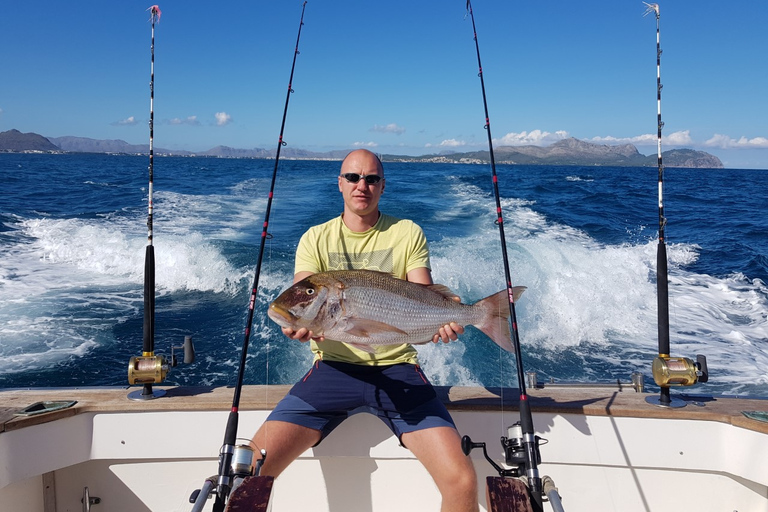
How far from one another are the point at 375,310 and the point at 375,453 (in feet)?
3.19

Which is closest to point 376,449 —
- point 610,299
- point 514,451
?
point 514,451

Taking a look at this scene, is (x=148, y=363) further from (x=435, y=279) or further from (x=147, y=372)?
(x=435, y=279)

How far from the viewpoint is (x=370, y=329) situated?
235 centimetres

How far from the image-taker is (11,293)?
7.67m

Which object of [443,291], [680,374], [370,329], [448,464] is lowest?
[448,464]

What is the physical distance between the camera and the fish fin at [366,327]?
7.63 ft

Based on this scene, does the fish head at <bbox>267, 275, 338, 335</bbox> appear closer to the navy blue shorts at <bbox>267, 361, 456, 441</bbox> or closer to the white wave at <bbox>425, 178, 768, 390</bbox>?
the navy blue shorts at <bbox>267, 361, 456, 441</bbox>

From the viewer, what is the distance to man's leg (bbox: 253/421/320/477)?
2.50 meters

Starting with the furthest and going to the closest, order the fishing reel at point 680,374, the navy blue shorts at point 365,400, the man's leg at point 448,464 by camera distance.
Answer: the fishing reel at point 680,374 → the navy blue shorts at point 365,400 → the man's leg at point 448,464

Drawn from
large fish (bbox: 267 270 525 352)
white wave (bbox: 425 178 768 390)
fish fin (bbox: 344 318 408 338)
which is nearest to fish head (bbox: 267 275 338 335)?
large fish (bbox: 267 270 525 352)

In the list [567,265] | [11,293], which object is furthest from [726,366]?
[11,293]

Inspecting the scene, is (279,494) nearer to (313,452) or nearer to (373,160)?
(313,452)

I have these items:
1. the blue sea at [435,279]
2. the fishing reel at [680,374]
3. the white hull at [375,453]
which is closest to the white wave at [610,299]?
the blue sea at [435,279]

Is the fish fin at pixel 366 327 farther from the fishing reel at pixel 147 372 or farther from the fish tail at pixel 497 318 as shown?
the fishing reel at pixel 147 372
